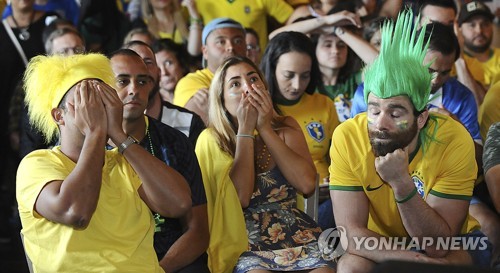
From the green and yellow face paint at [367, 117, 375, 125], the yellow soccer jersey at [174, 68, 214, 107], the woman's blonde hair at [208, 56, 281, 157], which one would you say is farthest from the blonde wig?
the yellow soccer jersey at [174, 68, 214, 107]

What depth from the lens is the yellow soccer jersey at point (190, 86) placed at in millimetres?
5020

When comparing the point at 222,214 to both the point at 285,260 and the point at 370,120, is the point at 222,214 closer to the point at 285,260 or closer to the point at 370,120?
the point at 285,260

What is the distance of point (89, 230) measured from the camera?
9.90 ft

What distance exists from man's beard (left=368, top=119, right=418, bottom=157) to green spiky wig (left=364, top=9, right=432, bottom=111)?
10cm

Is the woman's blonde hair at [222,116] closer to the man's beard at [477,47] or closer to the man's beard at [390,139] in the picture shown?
the man's beard at [390,139]

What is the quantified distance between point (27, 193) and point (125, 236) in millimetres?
376

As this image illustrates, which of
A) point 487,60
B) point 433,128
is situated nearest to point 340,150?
point 433,128

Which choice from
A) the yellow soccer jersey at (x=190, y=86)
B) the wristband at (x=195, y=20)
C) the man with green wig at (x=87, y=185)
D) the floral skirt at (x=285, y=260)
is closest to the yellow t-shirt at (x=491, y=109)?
the floral skirt at (x=285, y=260)

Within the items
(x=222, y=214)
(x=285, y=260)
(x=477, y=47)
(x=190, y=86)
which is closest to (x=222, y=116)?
(x=222, y=214)

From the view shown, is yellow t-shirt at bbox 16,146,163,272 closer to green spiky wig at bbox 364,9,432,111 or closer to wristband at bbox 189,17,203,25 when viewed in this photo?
green spiky wig at bbox 364,9,432,111

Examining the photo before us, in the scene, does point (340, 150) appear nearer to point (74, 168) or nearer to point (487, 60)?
point (74, 168)

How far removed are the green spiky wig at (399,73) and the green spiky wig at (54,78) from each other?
1.06 meters

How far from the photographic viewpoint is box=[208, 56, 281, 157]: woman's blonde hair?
402 centimetres

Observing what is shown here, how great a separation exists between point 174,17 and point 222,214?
2707mm
